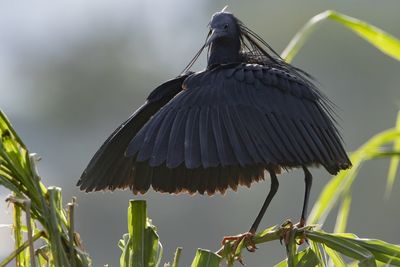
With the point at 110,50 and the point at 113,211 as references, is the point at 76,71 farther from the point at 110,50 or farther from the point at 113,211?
the point at 113,211

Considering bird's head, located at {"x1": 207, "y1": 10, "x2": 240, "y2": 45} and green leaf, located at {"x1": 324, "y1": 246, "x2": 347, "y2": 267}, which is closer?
green leaf, located at {"x1": 324, "y1": 246, "x2": 347, "y2": 267}

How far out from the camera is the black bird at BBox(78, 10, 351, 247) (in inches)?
139

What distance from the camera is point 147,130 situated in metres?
3.55

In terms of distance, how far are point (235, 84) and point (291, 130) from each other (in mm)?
269

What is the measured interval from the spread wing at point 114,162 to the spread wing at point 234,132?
0.16 ft

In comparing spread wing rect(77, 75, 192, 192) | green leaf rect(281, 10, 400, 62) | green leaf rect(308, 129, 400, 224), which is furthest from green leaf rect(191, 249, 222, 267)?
spread wing rect(77, 75, 192, 192)

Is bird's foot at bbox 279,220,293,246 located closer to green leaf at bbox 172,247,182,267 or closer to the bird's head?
green leaf at bbox 172,247,182,267

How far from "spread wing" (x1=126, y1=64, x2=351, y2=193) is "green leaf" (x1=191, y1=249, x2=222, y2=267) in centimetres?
58

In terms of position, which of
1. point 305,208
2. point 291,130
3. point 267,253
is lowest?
point 267,253

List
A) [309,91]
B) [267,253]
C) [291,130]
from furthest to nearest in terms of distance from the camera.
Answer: [267,253] → [309,91] → [291,130]

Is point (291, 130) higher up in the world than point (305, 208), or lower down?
higher up

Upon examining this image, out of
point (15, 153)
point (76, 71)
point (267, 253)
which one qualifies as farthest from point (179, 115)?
point (76, 71)

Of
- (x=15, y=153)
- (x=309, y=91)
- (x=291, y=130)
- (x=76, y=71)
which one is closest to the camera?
(x=15, y=153)

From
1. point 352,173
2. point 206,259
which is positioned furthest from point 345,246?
point 352,173
